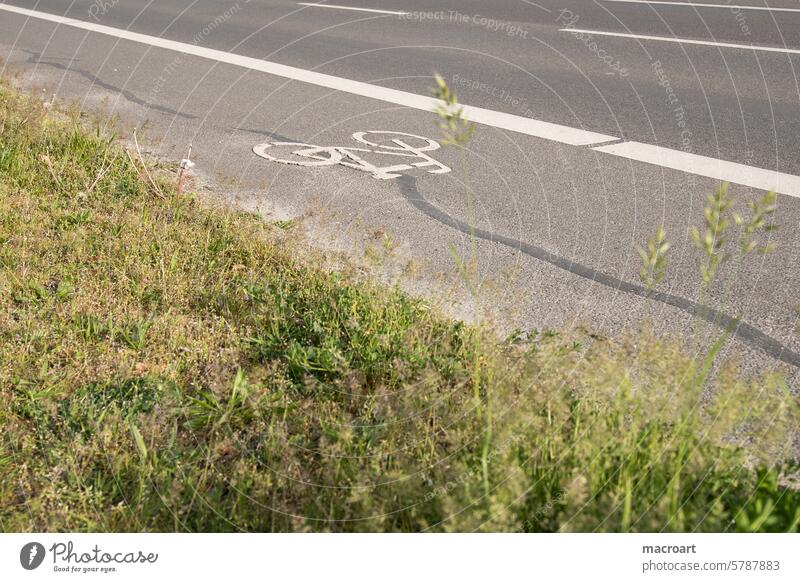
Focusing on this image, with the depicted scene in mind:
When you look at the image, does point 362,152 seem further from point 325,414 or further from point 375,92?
point 325,414

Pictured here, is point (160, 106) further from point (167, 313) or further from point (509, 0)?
point (509, 0)

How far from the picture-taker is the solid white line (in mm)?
5195

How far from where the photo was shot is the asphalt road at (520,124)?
399 cm

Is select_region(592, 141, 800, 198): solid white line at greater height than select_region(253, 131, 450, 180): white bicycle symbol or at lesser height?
greater

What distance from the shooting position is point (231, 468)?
2.63 m

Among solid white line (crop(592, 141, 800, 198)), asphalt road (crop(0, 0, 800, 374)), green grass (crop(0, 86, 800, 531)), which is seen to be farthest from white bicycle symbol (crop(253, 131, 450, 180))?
green grass (crop(0, 86, 800, 531))

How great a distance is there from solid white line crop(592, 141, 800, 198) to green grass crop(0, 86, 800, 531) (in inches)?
99.7

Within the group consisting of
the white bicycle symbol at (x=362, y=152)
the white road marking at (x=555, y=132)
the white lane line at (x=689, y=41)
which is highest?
the white lane line at (x=689, y=41)

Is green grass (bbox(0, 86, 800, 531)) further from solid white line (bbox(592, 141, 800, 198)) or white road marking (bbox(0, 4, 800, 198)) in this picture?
solid white line (bbox(592, 141, 800, 198))
